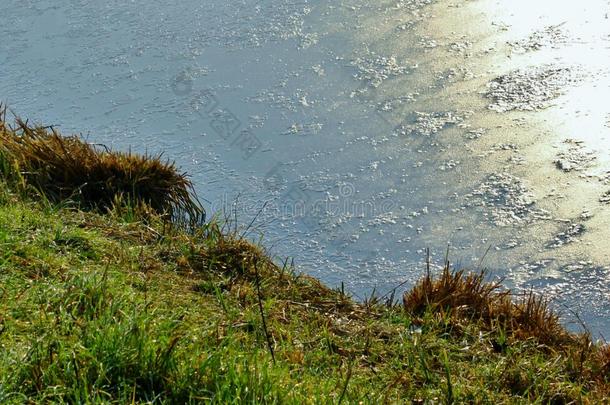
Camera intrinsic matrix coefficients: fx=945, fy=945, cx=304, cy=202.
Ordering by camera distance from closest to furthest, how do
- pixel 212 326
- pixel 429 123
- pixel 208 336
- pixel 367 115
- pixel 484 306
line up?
pixel 208 336
pixel 212 326
pixel 484 306
pixel 429 123
pixel 367 115

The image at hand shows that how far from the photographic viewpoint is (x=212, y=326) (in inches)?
113

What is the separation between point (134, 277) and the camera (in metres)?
3.25

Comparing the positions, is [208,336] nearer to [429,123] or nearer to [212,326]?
[212,326]

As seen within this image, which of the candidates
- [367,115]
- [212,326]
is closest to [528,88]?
[367,115]

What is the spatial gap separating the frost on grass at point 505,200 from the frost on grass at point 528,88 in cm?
68

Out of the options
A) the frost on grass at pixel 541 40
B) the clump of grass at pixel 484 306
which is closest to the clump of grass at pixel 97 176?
the clump of grass at pixel 484 306

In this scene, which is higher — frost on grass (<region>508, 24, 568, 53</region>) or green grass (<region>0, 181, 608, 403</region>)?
frost on grass (<region>508, 24, 568, 53</region>)

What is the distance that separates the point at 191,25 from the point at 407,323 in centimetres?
367

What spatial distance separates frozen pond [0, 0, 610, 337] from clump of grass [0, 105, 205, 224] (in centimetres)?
23

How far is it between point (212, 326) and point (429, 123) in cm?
255

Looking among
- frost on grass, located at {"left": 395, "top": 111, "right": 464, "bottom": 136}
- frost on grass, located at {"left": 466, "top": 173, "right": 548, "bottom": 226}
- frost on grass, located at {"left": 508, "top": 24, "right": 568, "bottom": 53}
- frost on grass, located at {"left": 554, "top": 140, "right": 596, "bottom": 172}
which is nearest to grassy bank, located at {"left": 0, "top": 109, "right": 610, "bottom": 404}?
frost on grass, located at {"left": 466, "top": 173, "right": 548, "bottom": 226}

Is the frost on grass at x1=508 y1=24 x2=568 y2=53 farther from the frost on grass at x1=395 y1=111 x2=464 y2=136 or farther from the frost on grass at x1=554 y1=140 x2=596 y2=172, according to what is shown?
the frost on grass at x1=554 y1=140 x2=596 y2=172

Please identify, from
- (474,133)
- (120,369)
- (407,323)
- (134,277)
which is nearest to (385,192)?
(474,133)

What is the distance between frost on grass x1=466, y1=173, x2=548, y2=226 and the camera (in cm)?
433
